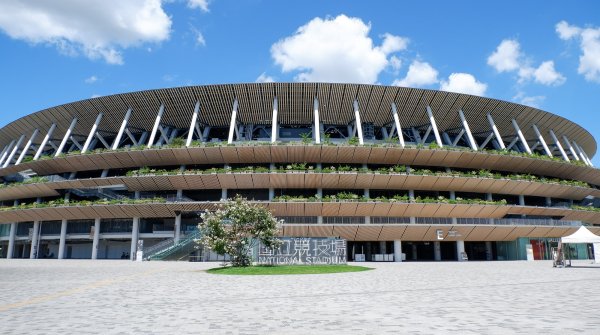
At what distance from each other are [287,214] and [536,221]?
26.7m

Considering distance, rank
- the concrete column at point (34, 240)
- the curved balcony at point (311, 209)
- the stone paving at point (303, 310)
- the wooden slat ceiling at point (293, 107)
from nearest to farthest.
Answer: the stone paving at point (303, 310), the curved balcony at point (311, 209), the wooden slat ceiling at point (293, 107), the concrete column at point (34, 240)

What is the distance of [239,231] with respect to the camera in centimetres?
2659

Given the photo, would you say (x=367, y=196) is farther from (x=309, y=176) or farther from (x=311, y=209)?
(x=309, y=176)

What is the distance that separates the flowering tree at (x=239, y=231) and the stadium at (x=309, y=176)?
453 inches

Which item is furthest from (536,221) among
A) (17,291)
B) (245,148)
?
(17,291)

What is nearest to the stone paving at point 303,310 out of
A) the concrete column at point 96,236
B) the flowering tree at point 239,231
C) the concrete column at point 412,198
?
the flowering tree at point 239,231

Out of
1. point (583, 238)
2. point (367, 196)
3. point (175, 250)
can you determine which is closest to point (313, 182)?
point (367, 196)

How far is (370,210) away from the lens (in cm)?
4153

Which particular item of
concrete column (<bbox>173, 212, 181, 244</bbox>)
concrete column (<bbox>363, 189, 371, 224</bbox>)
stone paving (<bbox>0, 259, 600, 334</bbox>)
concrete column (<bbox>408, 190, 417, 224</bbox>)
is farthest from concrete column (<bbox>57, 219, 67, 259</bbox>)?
concrete column (<bbox>408, 190, 417, 224</bbox>)

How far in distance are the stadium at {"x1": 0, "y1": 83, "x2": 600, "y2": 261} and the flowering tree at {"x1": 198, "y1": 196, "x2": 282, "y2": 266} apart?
11.5 meters

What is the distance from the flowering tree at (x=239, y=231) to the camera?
2629cm

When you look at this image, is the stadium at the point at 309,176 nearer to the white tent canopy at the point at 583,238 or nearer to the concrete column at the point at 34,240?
the concrete column at the point at 34,240

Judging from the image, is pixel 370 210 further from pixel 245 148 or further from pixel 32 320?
pixel 32 320

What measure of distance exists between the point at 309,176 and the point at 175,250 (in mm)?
14872
